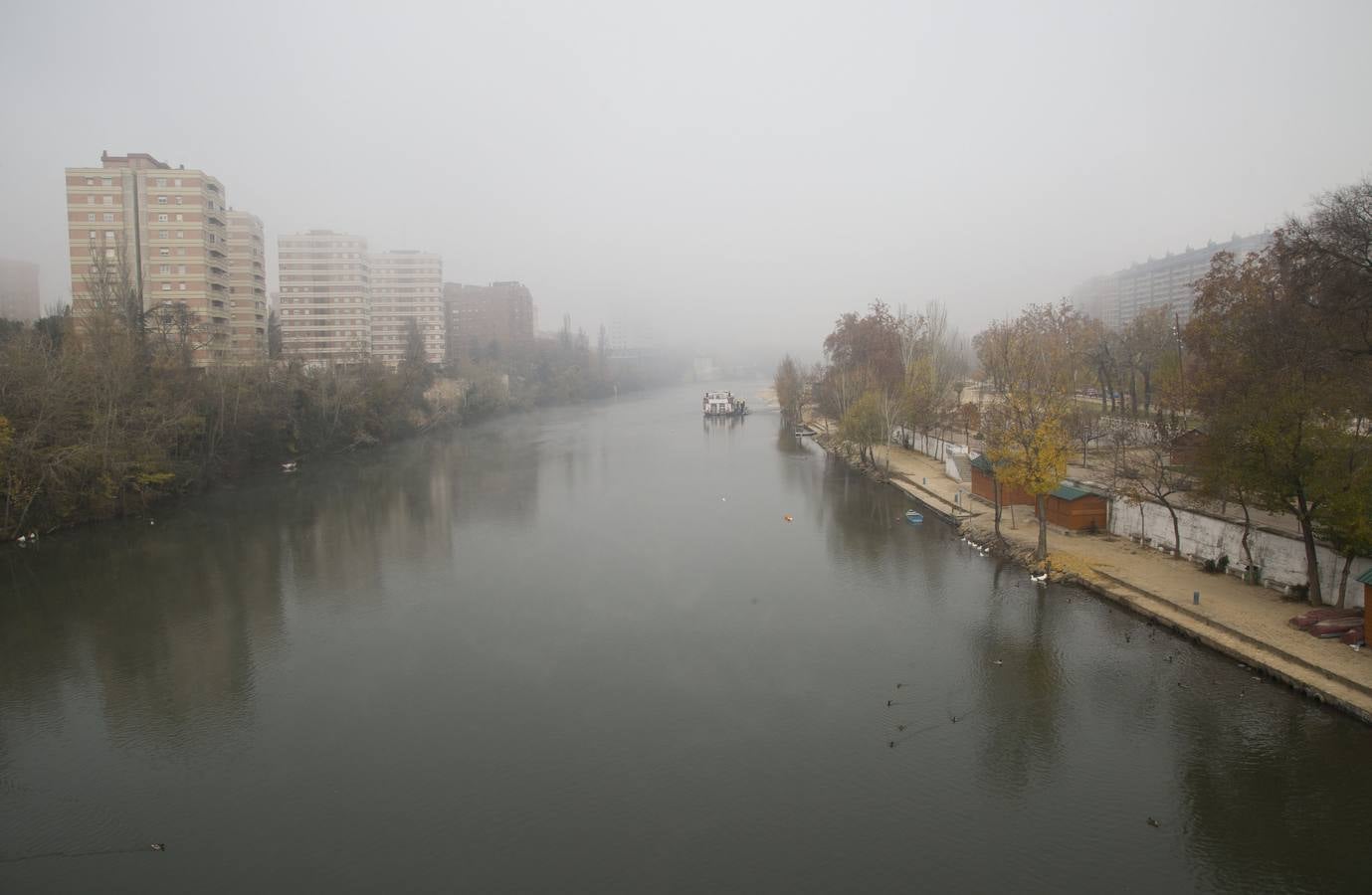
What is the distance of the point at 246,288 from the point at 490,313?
30.7 meters

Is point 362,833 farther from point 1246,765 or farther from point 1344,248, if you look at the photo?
point 1344,248

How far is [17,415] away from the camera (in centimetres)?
1284

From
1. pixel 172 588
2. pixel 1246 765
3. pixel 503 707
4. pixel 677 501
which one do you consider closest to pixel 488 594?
pixel 503 707

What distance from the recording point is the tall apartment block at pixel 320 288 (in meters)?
41.3

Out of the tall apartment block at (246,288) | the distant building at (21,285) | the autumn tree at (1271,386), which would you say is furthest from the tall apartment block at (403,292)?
the autumn tree at (1271,386)

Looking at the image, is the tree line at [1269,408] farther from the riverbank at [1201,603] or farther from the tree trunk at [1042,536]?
the riverbank at [1201,603]

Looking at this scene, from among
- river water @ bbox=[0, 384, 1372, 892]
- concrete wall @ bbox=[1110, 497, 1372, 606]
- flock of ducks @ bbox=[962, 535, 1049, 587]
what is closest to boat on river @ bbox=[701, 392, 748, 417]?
flock of ducks @ bbox=[962, 535, 1049, 587]

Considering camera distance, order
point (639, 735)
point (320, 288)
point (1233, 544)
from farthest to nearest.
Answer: point (320, 288), point (1233, 544), point (639, 735)

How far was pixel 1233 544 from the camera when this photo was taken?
29.3ft

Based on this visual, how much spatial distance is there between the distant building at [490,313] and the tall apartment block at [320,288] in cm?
1539

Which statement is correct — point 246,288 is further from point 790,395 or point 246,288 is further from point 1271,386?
point 1271,386

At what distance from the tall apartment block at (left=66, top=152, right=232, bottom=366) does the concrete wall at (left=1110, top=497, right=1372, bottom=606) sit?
1135 inches

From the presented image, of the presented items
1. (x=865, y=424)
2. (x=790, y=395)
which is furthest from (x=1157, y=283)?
(x=865, y=424)

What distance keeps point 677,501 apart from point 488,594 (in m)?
6.92
